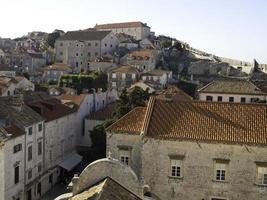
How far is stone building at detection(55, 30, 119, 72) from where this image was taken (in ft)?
378

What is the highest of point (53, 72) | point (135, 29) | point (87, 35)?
point (135, 29)

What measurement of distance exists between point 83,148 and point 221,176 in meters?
27.1

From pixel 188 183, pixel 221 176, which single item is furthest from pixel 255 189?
pixel 188 183

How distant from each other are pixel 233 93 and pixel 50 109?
1269 inches

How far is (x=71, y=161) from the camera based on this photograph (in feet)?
156

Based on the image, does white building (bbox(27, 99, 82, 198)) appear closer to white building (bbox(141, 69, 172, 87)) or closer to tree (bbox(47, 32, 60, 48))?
white building (bbox(141, 69, 172, 87))

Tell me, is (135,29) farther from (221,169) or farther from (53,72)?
(221,169)

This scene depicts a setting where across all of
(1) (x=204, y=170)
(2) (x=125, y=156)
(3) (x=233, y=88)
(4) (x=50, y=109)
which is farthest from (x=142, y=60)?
(1) (x=204, y=170)

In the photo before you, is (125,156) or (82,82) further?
(82,82)

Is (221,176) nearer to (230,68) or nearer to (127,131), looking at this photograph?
(127,131)

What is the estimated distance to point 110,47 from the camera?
119188 mm

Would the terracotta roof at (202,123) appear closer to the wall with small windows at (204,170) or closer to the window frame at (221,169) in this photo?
the wall with small windows at (204,170)

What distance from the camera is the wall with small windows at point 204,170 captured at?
2788 centimetres

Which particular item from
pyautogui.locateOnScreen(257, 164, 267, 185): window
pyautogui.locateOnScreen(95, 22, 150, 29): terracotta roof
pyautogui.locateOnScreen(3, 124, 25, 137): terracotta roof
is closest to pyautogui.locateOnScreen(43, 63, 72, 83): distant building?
pyautogui.locateOnScreen(95, 22, 150, 29): terracotta roof
